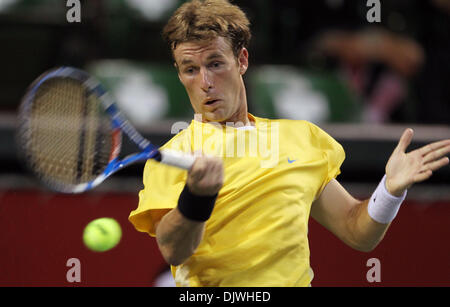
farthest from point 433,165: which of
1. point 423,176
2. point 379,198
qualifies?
point 379,198

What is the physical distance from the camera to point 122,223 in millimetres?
3771

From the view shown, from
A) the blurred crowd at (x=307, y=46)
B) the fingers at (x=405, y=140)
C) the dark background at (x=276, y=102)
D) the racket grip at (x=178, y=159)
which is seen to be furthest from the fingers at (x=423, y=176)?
the blurred crowd at (x=307, y=46)

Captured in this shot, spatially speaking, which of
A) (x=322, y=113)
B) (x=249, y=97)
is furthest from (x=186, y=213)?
(x=322, y=113)

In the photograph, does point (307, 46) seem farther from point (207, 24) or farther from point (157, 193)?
point (157, 193)

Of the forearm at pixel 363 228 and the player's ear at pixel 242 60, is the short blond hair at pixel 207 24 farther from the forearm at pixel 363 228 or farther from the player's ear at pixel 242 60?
the forearm at pixel 363 228

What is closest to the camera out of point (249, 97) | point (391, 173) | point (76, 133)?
point (391, 173)

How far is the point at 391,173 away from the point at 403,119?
2825mm

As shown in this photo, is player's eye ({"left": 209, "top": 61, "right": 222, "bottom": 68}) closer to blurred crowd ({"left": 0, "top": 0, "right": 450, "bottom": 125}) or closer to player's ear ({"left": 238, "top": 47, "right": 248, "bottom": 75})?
player's ear ({"left": 238, "top": 47, "right": 248, "bottom": 75})

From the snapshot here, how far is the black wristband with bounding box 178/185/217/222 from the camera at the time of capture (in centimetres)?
193

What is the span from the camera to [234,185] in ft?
6.99

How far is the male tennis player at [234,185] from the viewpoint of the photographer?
2074mm

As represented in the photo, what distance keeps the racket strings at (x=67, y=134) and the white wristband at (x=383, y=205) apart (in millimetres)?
809
